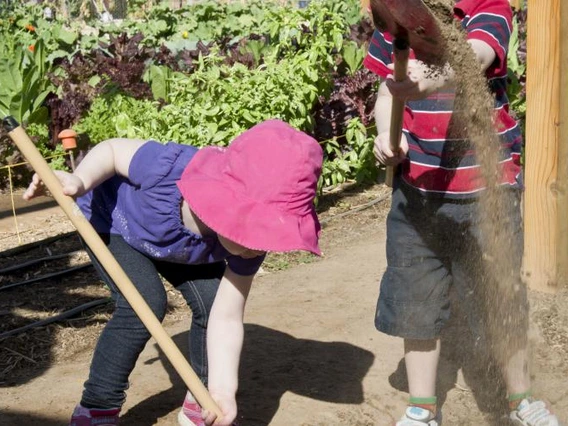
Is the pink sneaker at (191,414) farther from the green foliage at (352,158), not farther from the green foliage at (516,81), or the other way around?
the green foliage at (516,81)

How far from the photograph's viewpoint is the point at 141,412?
11.0 ft

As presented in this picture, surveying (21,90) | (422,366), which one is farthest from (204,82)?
(422,366)

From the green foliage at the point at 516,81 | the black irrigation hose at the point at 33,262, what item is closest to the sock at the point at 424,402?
the black irrigation hose at the point at 33,262

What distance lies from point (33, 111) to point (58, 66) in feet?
3.30

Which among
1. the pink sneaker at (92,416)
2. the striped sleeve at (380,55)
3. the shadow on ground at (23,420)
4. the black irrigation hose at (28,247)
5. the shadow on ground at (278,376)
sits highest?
the striped sleeve at (380,55)

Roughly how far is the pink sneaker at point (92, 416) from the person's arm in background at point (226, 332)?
375 millimetres

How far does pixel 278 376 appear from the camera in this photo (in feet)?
12.0

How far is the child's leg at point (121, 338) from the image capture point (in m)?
2.98

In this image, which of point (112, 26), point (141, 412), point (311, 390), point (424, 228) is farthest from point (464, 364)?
point (112, 26)

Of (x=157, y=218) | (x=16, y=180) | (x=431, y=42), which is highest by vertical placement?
(x=431, y=42)

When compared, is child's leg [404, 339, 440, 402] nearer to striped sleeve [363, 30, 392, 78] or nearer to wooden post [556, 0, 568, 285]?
striped sleeve [363, 30, 392, 78]

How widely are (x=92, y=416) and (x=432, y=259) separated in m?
1.17

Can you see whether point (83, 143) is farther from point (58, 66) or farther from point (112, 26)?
point (112, 26)

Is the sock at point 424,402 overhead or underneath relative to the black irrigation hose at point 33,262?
overhead
